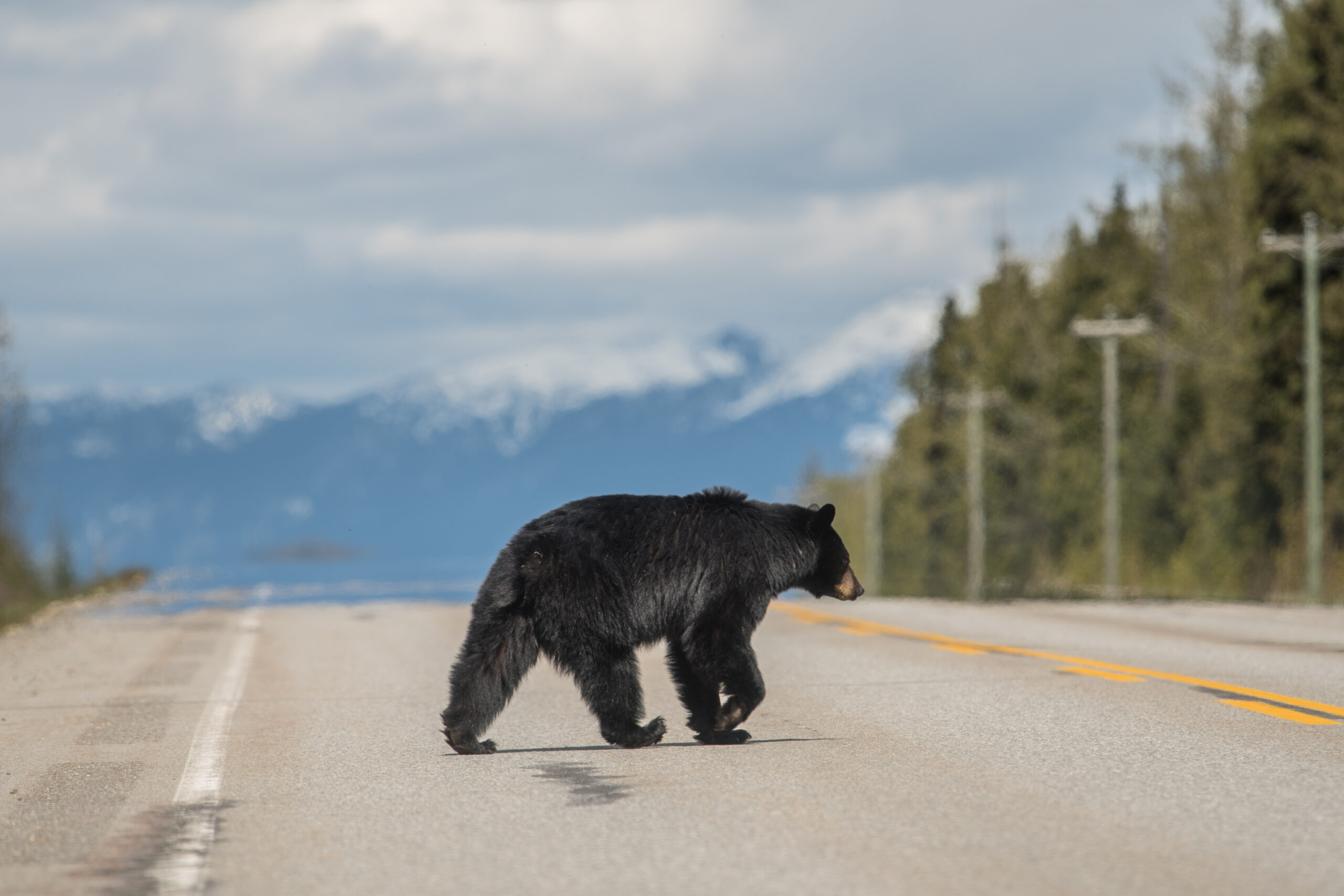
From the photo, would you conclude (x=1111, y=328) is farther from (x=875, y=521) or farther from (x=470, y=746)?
(x=470, y=746)

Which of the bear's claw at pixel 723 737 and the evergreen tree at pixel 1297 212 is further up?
the evergreen tree at pixel 1297 212

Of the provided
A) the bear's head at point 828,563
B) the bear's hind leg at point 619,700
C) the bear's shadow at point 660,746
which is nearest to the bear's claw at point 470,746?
the bear's shadow at point 660,746

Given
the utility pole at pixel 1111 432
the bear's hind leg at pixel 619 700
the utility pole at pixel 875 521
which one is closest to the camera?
the bear's hind leg at pixel 619 700

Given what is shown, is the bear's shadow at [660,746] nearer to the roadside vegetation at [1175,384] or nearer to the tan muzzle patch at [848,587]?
the tan muzzle patch at [848,587]

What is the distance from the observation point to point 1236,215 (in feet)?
144

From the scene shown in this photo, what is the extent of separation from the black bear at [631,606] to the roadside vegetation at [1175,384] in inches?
776

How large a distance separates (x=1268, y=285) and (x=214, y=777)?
107ft

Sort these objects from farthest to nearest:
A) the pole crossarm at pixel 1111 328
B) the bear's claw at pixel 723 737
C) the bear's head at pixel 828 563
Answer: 1. the pole crossarm at pixel 1111 328
2. the bear's head at pixel 828 563
3. the bear's claw at pixel 723 737

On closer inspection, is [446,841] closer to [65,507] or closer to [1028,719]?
[1028,719]

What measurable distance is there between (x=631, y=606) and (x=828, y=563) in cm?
127

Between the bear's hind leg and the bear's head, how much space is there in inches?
43.3

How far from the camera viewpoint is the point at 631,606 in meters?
7.29

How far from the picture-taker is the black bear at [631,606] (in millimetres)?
7215

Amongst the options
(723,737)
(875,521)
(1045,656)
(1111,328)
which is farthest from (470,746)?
(875,521)
